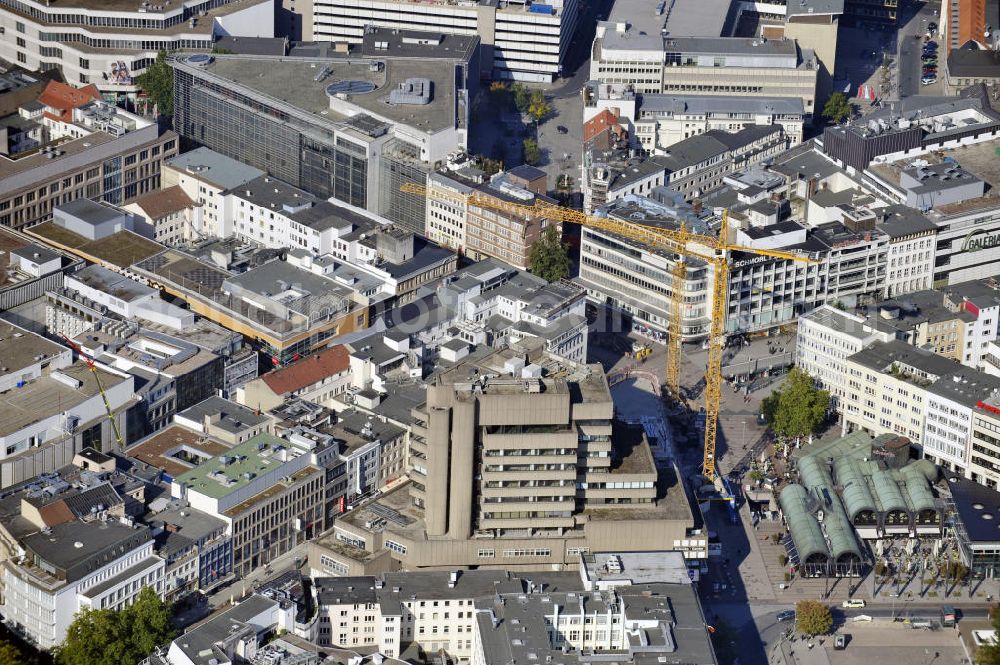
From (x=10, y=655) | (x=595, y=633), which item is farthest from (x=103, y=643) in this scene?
(x=595, y=633)

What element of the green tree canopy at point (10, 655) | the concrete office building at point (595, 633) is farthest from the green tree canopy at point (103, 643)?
the concrete office building at point (595, 633)

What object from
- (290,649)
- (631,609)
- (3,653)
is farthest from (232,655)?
(631,609)

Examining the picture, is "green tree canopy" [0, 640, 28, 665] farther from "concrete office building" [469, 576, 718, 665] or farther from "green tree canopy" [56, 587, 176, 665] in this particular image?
"concrete office building" [469, 576, 718, 665]

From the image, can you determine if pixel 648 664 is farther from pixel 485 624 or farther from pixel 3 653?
pixel 3 653

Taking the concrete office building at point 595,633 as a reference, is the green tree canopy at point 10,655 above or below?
below

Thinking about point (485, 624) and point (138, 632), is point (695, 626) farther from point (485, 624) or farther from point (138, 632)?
point (138, 632)

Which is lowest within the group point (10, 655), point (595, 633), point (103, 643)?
point (10, 655)

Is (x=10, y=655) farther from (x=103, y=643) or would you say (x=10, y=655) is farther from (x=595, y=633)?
(x=595, y=633)

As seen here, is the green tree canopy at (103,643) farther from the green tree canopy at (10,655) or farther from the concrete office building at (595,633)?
the concrete office building at (595,633)
